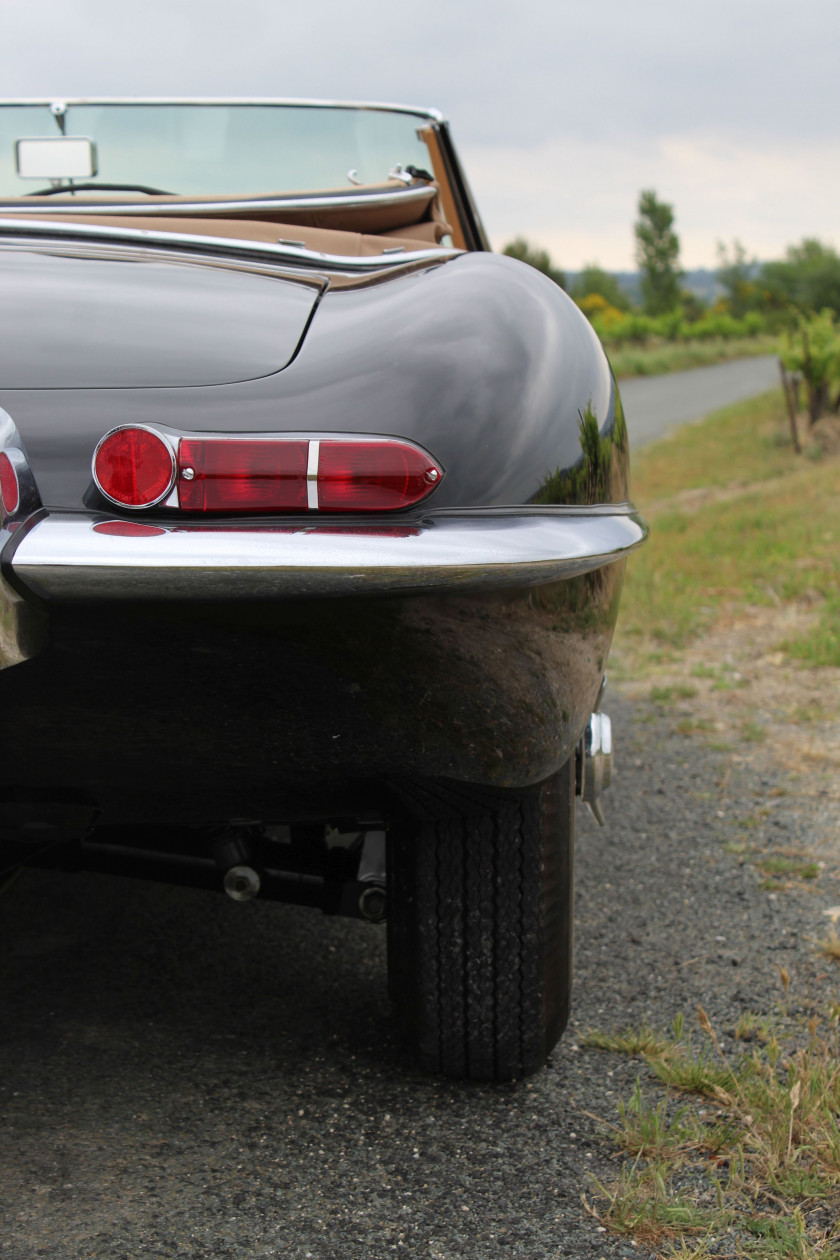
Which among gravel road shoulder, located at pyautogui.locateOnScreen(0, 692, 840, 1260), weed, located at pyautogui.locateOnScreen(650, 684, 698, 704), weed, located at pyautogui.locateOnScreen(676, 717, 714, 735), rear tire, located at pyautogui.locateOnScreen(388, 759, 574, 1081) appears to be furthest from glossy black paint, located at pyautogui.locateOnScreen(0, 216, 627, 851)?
weed, located at pyautogui.locateOnScreen(650, 684, 698, 704)

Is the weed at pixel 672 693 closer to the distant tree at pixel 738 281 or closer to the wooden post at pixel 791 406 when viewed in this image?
the wooden post at pixel 791 406

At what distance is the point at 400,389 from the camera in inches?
55.2

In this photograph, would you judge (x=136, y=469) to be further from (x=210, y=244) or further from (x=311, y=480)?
(x=210, y=244)

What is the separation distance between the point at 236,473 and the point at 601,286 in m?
92.7

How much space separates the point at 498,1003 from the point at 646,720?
2.42 m

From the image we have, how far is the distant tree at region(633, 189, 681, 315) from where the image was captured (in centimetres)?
7319

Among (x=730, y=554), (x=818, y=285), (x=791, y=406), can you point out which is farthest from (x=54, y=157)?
(x=818, y=285)

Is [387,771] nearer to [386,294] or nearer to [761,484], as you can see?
[386,294]

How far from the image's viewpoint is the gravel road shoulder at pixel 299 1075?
1.59 metres

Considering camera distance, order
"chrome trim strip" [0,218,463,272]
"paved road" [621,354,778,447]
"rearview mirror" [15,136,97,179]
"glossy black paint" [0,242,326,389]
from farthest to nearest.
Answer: "paved road" [621,354,778,447], "rearview mirror" [15,136,97,179], "chrome trim strip" [0,218,463,272], "glossy black paint" [0,242,326,389]

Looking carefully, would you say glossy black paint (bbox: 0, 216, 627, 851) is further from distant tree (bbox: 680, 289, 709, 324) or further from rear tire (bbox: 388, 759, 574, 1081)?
distant tree (bbox: 680, 289, 709, 324)

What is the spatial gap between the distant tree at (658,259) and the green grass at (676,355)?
765 inches

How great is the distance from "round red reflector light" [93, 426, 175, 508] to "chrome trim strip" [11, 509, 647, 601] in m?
0.04

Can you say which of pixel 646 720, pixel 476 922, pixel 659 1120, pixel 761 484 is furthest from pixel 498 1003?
pixel 761 484
